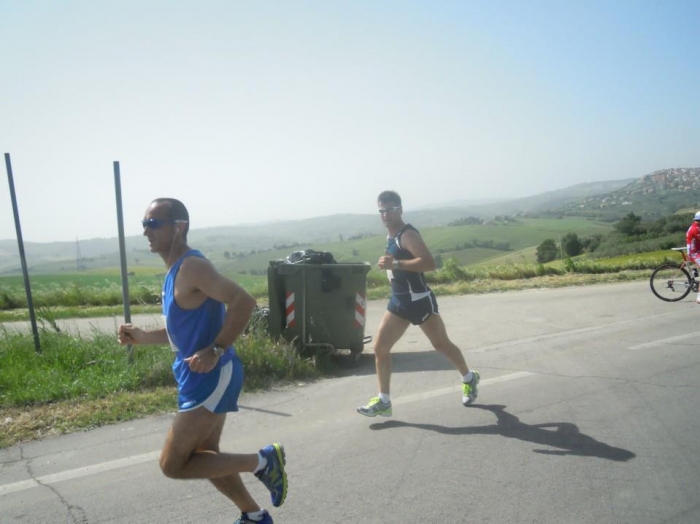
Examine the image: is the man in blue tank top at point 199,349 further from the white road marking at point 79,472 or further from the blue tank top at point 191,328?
the white road marking at point 79,472

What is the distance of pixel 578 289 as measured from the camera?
606 inches

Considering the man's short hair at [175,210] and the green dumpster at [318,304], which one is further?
the green dumpster at [318,304]

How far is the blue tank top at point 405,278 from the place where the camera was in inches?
213

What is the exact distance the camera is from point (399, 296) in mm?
5465

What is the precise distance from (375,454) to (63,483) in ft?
7.09

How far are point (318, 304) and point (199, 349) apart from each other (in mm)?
4931

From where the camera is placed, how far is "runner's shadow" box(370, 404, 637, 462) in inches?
178

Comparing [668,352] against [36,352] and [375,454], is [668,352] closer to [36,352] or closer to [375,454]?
[375,454]

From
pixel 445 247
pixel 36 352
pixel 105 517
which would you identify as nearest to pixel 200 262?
pixel 105 517

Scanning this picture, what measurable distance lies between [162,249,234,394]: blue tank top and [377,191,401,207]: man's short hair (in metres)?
2.55

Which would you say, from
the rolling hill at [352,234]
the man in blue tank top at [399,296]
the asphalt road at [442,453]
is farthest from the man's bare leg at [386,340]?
the rolling hill at [352,234]

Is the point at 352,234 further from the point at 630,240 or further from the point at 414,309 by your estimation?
the point at 414,309

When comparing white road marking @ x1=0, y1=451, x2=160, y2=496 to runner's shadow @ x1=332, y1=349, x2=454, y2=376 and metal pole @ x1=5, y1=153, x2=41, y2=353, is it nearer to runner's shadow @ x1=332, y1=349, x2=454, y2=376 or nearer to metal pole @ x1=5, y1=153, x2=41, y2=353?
runner's shadow @ x1=332, y1=349, x2=454, y2=376

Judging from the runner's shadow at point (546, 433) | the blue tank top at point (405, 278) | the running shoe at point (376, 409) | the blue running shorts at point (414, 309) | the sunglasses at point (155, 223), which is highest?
the sunglasses at point (155, 223)
